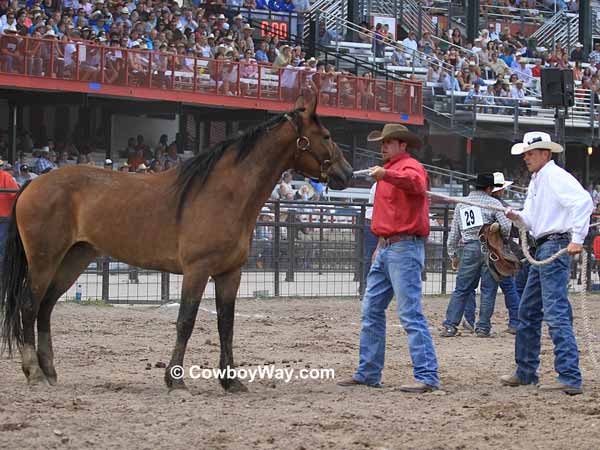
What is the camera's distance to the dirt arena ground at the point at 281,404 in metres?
6.40

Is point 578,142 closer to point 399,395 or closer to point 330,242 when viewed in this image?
point 330,242

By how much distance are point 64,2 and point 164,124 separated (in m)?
5.06

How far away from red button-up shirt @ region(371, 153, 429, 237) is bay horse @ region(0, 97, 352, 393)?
0.43m

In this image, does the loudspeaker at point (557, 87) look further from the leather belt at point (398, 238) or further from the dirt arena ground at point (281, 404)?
the leather belt at point (398, 238)

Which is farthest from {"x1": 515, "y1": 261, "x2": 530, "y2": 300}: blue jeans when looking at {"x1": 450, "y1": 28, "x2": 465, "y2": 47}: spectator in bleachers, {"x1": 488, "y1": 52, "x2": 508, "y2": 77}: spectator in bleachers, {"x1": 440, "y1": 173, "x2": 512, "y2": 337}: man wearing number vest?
{"x1": 450, "y1": 28, "x2": 465, "y2": 47}: spectator in bleachers

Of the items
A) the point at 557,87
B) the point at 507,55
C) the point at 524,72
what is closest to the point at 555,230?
the point at 557,87

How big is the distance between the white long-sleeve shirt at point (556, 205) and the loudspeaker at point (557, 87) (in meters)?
11.5

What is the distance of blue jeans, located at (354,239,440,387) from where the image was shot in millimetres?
8102

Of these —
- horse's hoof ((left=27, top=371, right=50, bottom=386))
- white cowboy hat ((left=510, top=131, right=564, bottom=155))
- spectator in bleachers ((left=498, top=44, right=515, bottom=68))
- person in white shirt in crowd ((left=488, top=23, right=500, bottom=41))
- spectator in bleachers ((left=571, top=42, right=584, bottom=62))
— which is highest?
person in white shirt in crowd ((left=488, top=23, right=500, bottom=41))

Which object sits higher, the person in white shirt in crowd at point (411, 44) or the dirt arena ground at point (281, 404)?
the person in white shirt in crowd at point (411, 44)

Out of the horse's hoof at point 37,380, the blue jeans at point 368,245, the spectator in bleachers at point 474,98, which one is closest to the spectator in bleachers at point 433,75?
the spectator in bleachers at point 474,98

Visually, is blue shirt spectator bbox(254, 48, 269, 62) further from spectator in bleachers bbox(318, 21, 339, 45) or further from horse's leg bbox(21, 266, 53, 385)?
horse's leg bbox(21, 266, 53, 385)

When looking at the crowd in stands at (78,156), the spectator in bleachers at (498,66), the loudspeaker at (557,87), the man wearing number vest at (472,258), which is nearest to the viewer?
the man wearing number vest at (472,258)

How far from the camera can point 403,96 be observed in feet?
95.5
